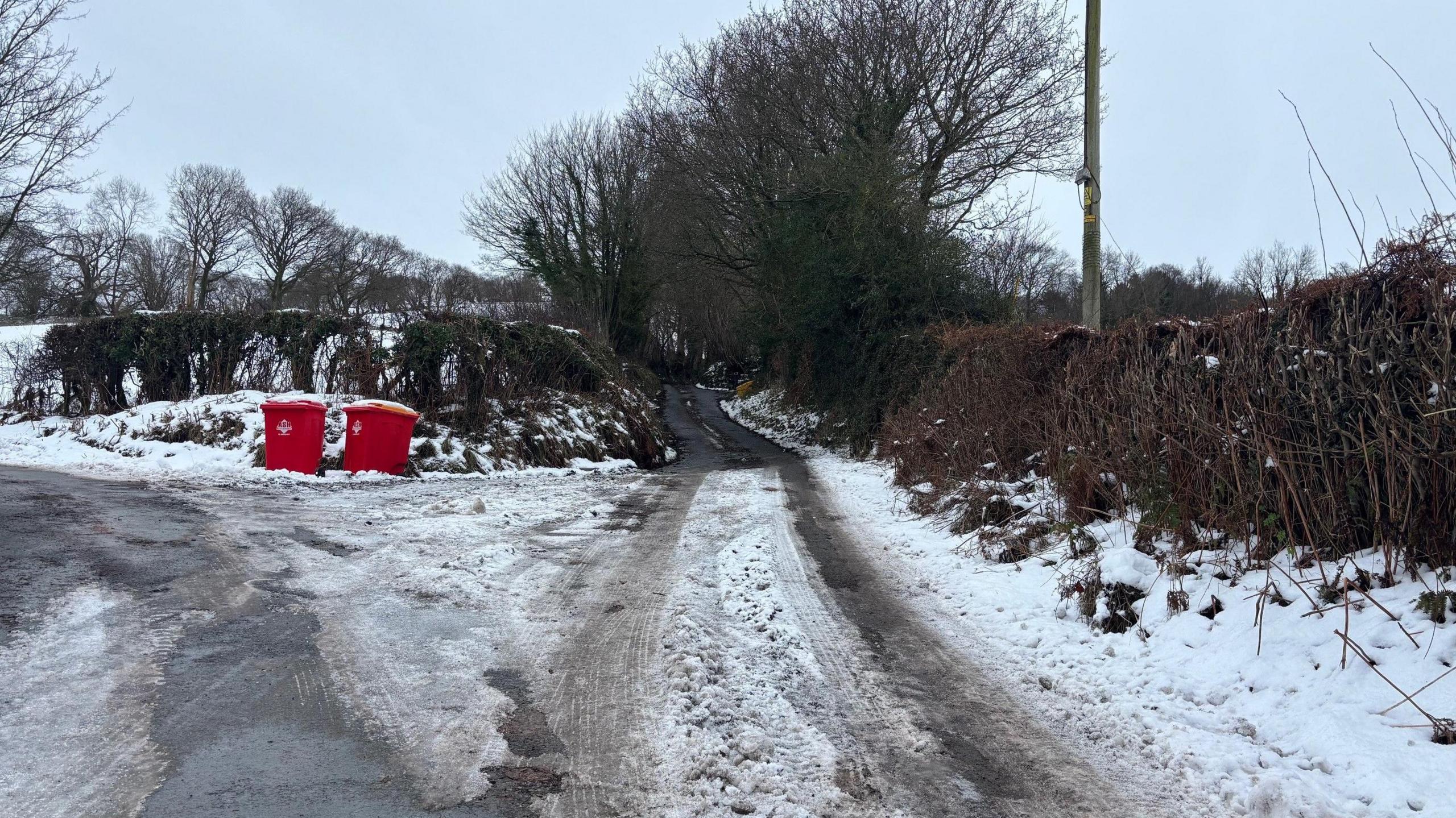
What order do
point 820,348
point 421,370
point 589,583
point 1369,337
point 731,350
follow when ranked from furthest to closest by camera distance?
point 731,350 < point 820,348 < point 421,370 < point 589,583 < point 1369,337

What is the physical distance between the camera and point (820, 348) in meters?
19.0

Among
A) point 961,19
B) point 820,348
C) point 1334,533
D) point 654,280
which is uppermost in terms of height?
point 961,19

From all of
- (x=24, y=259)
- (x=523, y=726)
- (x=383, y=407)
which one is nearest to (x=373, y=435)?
(x=383, y=407)

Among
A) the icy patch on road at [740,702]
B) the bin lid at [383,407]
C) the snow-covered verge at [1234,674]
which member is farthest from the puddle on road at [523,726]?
the bin lid at [383,407]

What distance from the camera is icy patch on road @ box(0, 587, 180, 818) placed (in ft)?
7.68

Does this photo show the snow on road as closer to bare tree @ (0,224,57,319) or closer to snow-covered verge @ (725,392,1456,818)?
snow-covered verge @ (725,392,1456,818)

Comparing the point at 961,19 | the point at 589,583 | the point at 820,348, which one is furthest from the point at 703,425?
the point at 589,583

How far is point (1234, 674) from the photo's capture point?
3473 mm

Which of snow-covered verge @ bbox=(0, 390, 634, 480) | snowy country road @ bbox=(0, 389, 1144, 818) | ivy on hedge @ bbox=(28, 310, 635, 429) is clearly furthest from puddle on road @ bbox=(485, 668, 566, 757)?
ivy on hedge @ bbox=(28, 310, 635, 429)

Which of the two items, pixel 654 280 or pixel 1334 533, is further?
pixel 654 280

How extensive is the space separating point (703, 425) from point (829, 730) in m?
22.7

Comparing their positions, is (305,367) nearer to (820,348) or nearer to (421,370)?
(421,370)

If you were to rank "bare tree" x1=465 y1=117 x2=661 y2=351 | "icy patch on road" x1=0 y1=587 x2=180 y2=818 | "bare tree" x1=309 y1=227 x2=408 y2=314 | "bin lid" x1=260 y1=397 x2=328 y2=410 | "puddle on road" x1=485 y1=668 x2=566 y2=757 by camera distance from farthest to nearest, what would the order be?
"bare tree" x1=309 y1=227 x2=408 y2=314 < "bare tree" x1=465 y1=117 x2=661 y2=351 < "bin lid" x1=260 y1=397 x2=328 y2=410 < "puddle on road" x1=485 y1=668 x2=566 y2=757 < "icy patch on road" x1=0 y1=587 x2=180 y2=818

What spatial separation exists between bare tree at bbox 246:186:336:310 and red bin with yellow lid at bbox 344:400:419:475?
56.3m
